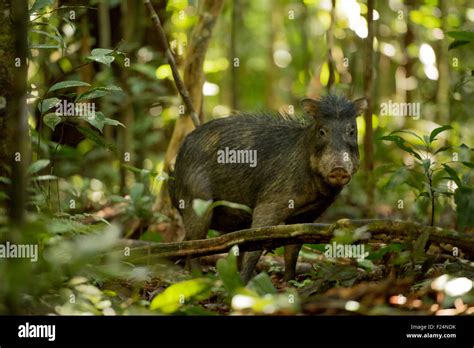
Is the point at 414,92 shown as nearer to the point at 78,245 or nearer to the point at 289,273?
the point at 289,273

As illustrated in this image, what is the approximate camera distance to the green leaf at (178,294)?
522cm

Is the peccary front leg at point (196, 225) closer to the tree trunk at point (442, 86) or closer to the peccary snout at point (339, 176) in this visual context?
the peccary snout at point (339, 176)

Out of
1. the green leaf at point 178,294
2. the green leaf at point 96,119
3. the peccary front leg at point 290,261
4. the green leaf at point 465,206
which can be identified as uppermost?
the green leaf at point 96,119

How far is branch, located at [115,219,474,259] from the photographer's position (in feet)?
19.2

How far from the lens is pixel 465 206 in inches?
250

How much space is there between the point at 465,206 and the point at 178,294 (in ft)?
8.15

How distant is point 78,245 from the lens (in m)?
4.67

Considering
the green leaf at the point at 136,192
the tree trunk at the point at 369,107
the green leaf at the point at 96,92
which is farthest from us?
the tree trunk at the point at 369,107

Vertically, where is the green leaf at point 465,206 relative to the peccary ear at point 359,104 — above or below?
below

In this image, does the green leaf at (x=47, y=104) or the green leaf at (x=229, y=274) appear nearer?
the green leaf at (x=229, y=274)

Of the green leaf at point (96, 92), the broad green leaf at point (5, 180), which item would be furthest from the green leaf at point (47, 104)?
the broad green leaf at point (5, 180)

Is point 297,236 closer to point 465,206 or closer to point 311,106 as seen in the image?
point 465,206

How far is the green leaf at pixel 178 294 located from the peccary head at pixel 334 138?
254 centimetres
